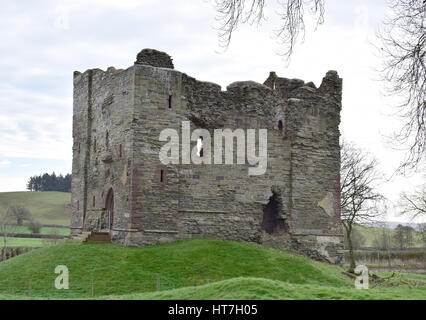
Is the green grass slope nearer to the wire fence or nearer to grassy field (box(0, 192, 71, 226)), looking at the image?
the wire fence

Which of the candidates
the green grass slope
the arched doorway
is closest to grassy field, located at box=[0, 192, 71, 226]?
the arched doorway

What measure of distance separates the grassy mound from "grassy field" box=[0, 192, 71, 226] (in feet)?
177

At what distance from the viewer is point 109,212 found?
22781 millimetres

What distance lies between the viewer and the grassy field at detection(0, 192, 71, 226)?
73.7 meters

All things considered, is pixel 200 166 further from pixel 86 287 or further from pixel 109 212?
pixel 86 287

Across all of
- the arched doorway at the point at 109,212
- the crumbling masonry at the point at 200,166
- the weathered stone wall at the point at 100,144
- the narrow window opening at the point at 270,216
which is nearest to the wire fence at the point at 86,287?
the crumbling masonry at the point at 200,166

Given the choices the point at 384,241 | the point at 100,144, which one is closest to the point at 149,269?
the point at 100,144

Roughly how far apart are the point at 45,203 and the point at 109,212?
6169 centimetres

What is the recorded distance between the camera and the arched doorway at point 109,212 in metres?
22.7

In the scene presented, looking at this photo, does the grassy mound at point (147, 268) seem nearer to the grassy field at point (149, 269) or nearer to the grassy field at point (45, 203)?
the grassy field at point (149, 269)

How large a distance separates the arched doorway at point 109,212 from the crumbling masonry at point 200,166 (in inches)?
1.7
